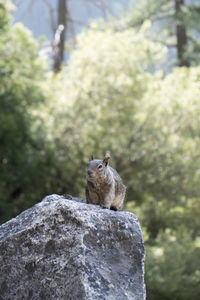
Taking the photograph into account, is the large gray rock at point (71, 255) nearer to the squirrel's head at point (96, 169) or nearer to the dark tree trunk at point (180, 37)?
the squirrel's head at point (96, 169)

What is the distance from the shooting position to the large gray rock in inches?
119

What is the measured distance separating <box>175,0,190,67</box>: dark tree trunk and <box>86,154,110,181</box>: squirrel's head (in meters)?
15.0

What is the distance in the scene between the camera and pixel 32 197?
42.7ft

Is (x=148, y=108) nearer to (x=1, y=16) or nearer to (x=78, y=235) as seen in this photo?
(x=1, y=16)

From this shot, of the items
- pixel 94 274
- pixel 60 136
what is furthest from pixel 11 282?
pixel 60 136

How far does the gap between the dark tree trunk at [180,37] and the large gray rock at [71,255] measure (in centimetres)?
1551

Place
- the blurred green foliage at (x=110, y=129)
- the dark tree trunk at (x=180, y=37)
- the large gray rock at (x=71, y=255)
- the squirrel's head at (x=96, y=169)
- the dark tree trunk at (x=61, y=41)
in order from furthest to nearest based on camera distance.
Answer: the dark tree trunk at (x=180, y=37) → the dark tree trunk at (x=61, y=41) → the blurred green foliage at (x=110, y=129) → the squirrel's head at (x=96, y=169) → the large gray rock at (x=71, y=255)

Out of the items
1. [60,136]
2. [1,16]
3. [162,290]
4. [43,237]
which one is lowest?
[162,290]

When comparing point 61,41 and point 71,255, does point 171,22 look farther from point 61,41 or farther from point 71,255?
point 71,255

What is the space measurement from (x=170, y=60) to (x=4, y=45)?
30.3 feet

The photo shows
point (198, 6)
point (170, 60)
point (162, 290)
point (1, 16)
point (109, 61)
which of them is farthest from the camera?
point (170, 60)

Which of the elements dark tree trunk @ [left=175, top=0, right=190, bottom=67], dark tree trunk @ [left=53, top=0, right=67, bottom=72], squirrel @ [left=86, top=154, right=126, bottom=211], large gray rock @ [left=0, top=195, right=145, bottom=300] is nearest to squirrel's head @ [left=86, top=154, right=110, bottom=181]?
squirrel @ [left=86, top=154, right=126, bottom=211]

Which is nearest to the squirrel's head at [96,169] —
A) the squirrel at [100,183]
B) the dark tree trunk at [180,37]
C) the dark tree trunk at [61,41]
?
the squirrel at [100,183]

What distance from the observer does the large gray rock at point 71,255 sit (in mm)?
3020
